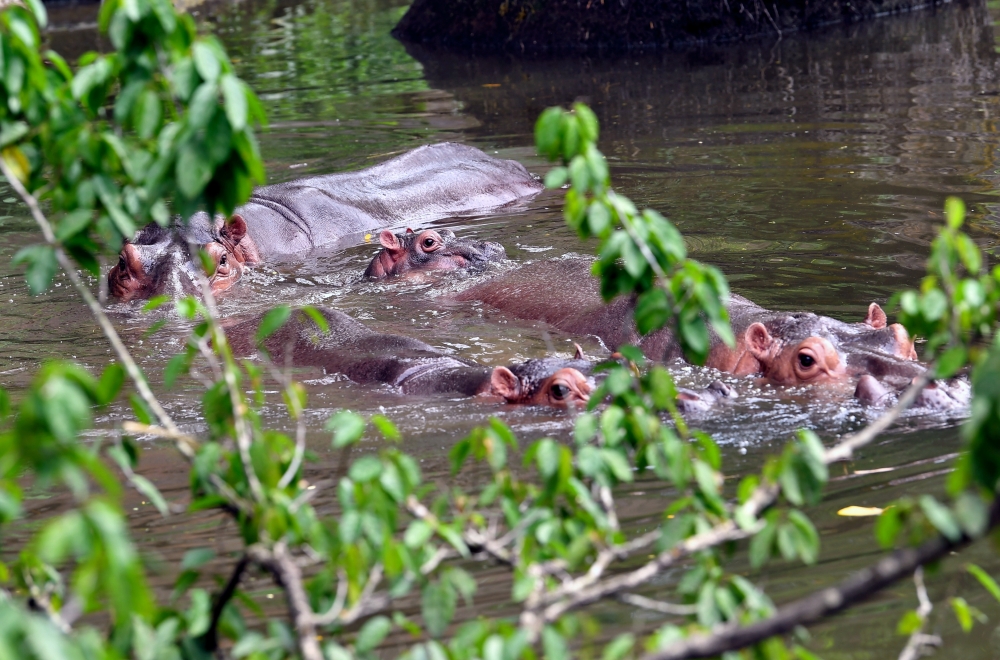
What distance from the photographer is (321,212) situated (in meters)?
9.44

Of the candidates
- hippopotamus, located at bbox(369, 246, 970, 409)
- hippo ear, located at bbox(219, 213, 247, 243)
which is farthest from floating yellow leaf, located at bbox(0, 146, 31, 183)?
hippo ear, located at bbox(219, 213, 247, 243)

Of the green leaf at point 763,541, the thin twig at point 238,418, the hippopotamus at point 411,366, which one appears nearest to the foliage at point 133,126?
the thin twig at point 238,418

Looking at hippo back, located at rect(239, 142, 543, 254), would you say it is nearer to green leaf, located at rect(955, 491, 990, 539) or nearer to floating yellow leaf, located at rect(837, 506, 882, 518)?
floating yellow leaf, located at rect(837, 506, 882, 518)

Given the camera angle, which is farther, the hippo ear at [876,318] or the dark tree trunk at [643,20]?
the dark tree trunk at [643,20]

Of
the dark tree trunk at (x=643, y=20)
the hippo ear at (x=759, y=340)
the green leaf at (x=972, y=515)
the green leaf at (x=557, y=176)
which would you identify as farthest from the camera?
the dark tree trunk at (x=643, y=20)

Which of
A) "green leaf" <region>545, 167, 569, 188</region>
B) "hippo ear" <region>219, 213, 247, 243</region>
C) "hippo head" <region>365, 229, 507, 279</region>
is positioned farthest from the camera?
"hippo ear" <region>219, 213, 247, 243</region>

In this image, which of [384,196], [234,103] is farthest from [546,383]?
[384,196]

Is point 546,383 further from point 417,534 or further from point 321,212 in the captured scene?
point 321,212

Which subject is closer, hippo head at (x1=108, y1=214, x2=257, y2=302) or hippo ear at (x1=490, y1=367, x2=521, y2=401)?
hippo ear at (x1=490, y1=367, x2=521, y2=401)

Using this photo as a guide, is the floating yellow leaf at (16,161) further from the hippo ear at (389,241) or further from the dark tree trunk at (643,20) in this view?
the dark tree trunk at (643,20)

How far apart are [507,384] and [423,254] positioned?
284cm

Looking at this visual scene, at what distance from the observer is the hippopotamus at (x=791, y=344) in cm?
514

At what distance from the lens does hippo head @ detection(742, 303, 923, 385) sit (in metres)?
5.37

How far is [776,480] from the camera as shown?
2.37 meters
